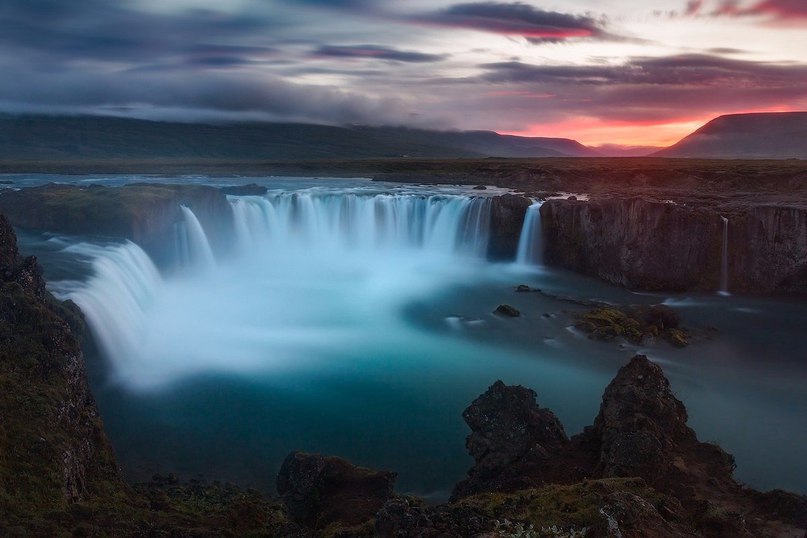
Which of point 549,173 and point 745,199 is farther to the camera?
point 549,173

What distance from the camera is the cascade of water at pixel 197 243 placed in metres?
35.7

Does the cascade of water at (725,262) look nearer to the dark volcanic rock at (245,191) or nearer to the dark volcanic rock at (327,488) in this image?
the dark volcanic rock at (327,488)

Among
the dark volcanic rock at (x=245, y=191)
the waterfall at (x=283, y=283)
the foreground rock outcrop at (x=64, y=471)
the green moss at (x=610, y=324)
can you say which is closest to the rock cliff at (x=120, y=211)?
the waterfall at (x=283, y=283)

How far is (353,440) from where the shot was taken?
1716 cm

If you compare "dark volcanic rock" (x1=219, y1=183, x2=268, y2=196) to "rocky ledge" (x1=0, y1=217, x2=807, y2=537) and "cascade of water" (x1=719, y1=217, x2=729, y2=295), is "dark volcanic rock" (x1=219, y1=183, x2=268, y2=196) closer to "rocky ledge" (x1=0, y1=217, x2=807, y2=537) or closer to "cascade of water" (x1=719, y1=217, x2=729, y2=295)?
"cascade of water" (x1=719, y1=217, x2=729, y2=295)

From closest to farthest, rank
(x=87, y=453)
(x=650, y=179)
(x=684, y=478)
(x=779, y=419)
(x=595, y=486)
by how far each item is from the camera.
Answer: (x=595, y=486) < (x=684, y=478) < (x=87, y=453) < (x=779, y=419) < (x=650, y=179)

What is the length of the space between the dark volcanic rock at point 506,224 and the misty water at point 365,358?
42.2 inches

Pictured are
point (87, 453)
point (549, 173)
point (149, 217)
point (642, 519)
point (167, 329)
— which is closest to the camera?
point (642, 519)

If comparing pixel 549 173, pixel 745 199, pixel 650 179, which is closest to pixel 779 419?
pixel 745 199

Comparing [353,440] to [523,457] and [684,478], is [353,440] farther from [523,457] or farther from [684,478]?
[684,478]

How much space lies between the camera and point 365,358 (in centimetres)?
2339

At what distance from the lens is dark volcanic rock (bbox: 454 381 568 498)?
11.4 m

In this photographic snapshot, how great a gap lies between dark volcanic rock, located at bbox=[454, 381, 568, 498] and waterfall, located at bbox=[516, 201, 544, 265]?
25.7 metres

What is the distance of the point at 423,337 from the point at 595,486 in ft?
58.1
